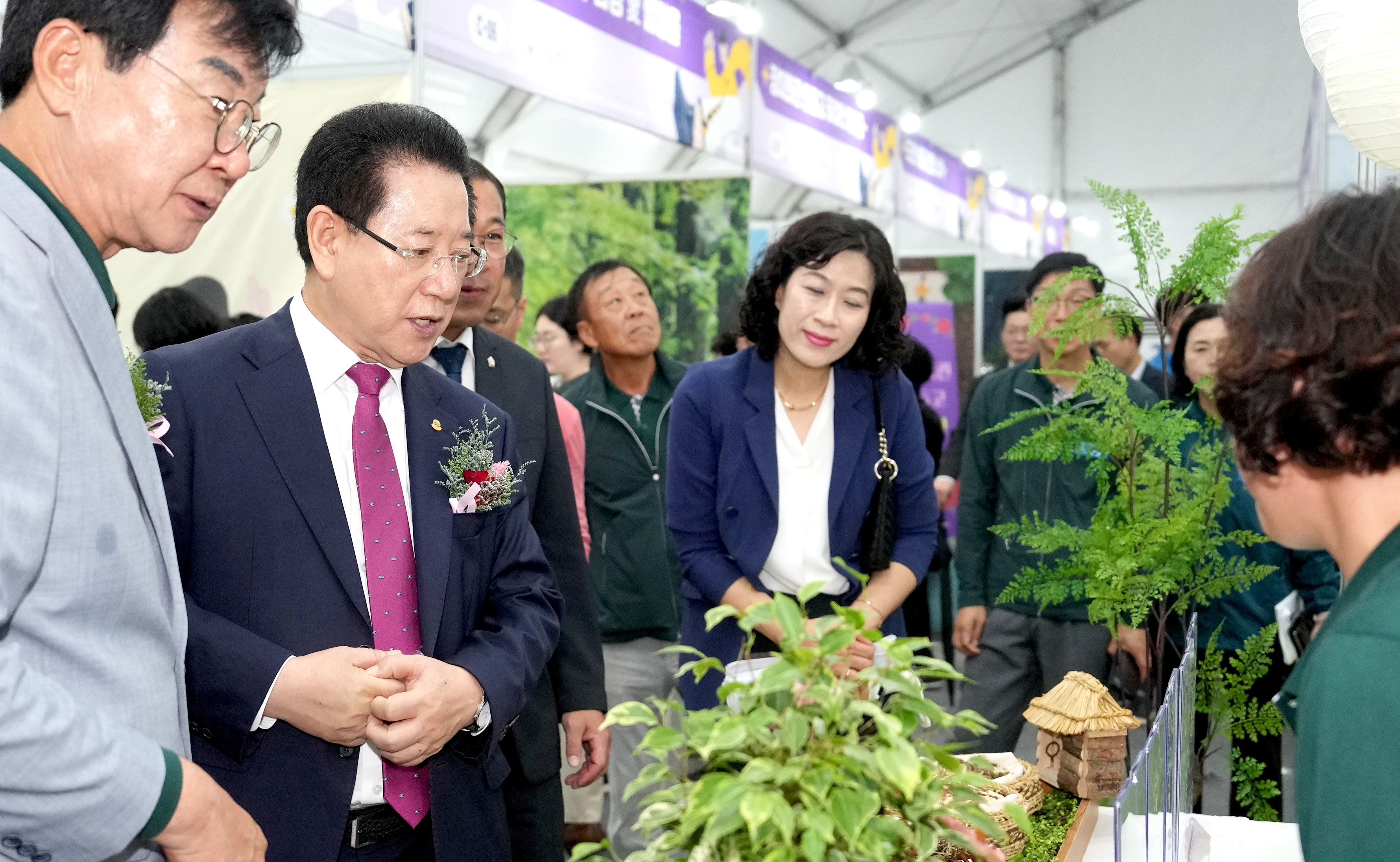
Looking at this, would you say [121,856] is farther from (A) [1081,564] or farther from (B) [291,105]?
(B) [291,105]

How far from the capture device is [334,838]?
59.3 inches

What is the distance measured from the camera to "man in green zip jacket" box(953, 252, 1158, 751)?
10.6ft

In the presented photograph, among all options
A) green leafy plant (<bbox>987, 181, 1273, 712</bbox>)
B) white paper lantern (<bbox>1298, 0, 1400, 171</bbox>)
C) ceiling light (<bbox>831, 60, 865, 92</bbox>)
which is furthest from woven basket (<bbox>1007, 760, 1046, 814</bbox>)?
ceiling light (<bbox>831, 60, 865, 92</bbox>)

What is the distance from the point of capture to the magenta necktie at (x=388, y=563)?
1599 millimetres

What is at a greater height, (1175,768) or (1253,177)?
(1253,177)

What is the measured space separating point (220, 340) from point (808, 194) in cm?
1483

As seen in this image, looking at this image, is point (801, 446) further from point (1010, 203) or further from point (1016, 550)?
point (1010, 203)

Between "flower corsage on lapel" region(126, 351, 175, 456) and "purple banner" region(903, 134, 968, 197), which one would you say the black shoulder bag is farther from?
"purple banner" region(903, 134, 968, 197)

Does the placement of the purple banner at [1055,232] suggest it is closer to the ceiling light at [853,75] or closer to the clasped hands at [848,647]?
the ceiling light at [853,75]

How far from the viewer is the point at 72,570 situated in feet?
3.42

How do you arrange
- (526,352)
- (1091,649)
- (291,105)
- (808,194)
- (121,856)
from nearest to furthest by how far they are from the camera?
(121,856), (526,352), (1091,649), (291,105), (808,194)

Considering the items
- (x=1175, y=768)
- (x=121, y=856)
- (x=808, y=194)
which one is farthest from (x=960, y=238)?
(x=121, y=856)

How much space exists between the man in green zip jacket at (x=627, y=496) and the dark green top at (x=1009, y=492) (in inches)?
36.2

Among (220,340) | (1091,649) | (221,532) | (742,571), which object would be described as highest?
(220,340)
